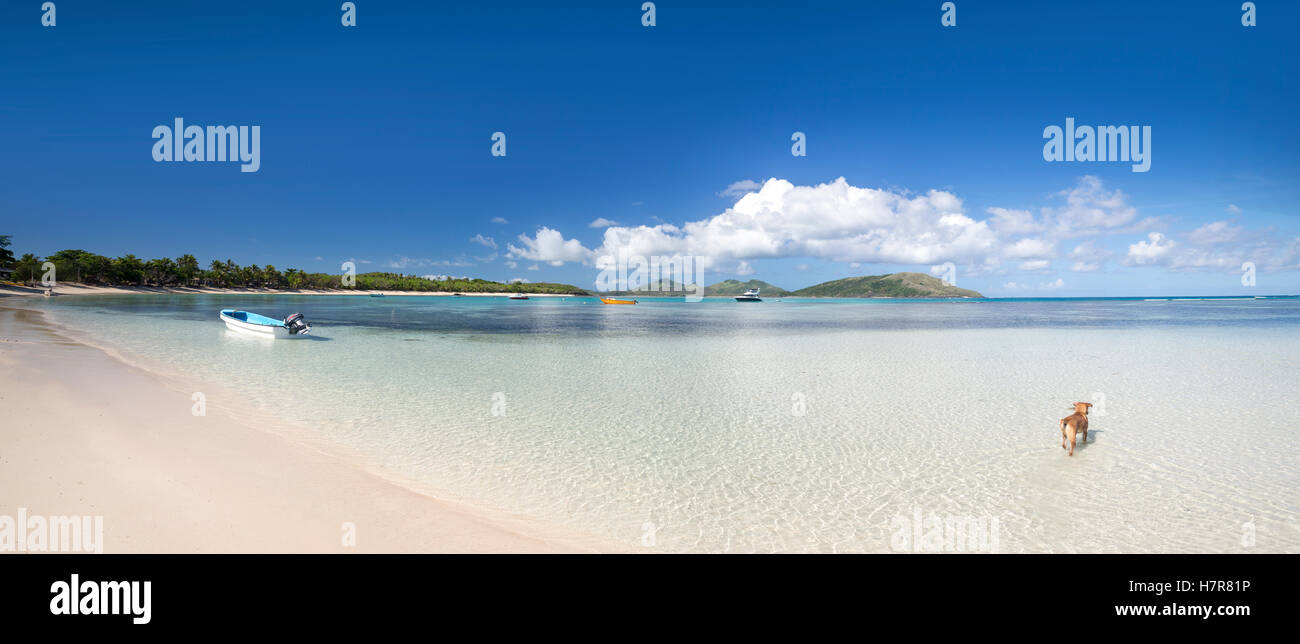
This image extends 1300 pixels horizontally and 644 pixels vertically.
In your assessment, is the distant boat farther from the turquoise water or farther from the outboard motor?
the turquoise water

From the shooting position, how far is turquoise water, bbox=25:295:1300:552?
18.4ft

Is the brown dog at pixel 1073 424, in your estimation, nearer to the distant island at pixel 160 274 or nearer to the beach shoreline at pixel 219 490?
the beach shoreline at pixel 219 490

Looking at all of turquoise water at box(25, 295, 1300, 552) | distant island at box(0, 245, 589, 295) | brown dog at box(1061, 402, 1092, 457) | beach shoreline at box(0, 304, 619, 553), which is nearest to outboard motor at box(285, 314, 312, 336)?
turquoise water at box(25, 295, 1300, 552)

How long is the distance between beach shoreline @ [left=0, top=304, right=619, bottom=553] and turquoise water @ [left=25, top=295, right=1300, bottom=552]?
0.59 m

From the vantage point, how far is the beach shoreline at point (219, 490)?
469cm

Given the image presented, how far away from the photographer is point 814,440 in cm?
891

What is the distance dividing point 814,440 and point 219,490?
28.6ft

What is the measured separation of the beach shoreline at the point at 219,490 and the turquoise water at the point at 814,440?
0.59m

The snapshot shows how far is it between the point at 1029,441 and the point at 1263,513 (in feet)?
9.78

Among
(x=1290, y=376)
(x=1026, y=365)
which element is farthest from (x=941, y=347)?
(x=1290, y=376)

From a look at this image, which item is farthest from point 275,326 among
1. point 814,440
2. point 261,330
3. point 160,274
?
point 160,274

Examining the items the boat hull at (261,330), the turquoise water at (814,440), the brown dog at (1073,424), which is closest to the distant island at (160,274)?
the boat hull at (261,330)

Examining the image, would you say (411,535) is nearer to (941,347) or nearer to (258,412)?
(258,412)
